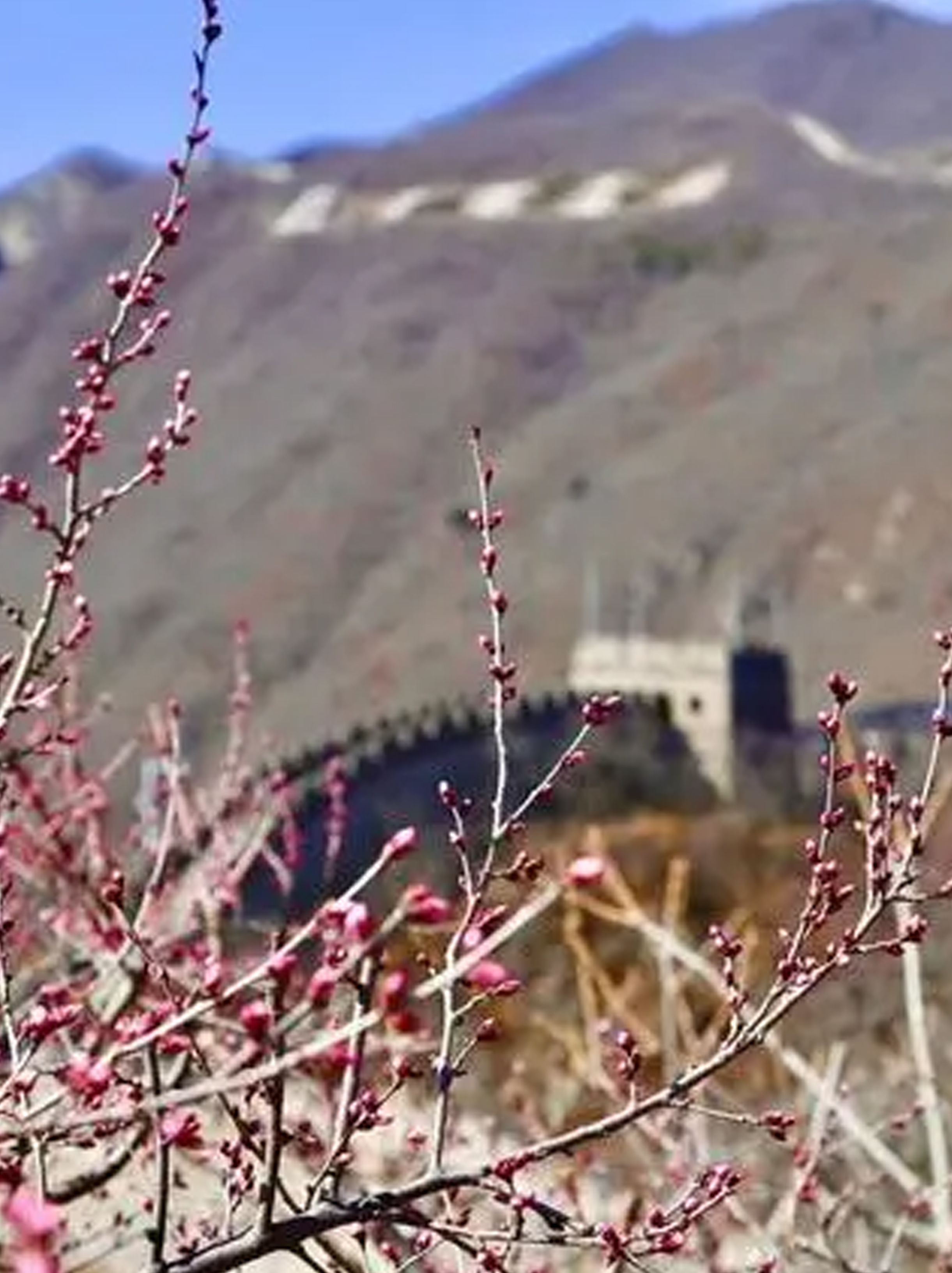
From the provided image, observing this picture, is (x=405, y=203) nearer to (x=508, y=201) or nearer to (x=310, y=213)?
(x=310, y=213)

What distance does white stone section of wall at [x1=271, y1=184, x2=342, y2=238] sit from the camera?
90812 mm

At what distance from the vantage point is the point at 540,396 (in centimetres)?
7481

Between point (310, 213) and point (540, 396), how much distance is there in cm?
2119

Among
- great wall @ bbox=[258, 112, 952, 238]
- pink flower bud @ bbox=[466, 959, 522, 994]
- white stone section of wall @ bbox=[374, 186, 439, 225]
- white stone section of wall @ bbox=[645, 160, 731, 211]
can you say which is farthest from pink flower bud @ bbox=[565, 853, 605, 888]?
white stone section of wall @ bbox=[374, 186, 439, 225]

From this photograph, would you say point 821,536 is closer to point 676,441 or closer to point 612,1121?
point 676,441

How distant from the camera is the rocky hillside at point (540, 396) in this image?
54438mm

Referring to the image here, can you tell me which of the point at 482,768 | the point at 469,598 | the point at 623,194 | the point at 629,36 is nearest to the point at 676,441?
the point at 469,598

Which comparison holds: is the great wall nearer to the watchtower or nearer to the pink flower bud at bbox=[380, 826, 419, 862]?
the watchtower

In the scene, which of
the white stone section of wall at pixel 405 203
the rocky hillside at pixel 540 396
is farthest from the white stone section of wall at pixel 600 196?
the white stone section of wall at pixel 405 203

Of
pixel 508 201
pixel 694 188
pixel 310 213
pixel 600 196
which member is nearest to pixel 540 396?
pixel 694 188

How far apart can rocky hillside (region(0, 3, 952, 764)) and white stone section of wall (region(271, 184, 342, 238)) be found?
2.87 feet

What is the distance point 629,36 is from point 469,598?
72809 millimetres

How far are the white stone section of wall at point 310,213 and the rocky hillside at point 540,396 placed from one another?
0.88 m

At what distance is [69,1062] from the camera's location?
1.66m
